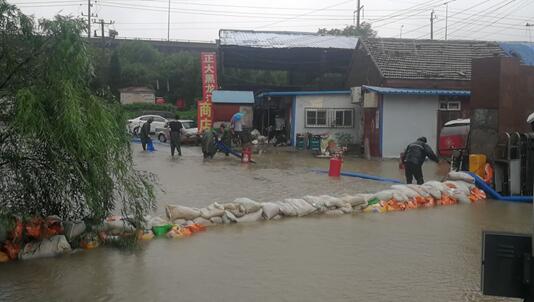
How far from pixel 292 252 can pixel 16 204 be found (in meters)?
3.39

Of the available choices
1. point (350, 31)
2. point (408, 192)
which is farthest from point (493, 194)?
point (350, 31)

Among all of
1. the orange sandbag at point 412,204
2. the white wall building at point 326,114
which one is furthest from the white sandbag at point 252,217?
the white wall building at point 326,114

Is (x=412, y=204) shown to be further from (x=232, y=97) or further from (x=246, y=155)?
(x=232, y=97)

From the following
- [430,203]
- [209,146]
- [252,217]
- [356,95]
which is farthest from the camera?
[356,95]

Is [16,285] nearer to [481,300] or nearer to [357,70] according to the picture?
[481,300]

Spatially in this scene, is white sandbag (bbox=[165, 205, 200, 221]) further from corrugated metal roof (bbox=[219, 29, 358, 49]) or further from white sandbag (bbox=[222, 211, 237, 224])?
corrugated metal roof (bbox=[219, 29, 358, 49])

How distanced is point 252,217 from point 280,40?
84.5 ft

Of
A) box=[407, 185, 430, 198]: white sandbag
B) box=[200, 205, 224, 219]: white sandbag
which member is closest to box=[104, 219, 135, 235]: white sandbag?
Result: box=[200, 205, 224, 219]: white sandbag

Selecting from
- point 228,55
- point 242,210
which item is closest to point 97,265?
point 242,210

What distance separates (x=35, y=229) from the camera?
7047 millimetres

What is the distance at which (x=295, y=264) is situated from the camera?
7.15m

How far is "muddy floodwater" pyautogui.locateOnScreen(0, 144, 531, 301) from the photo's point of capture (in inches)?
240

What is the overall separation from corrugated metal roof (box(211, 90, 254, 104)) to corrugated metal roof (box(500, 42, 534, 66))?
13175 millimetres

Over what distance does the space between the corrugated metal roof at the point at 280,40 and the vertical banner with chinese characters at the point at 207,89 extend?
1.26 m
